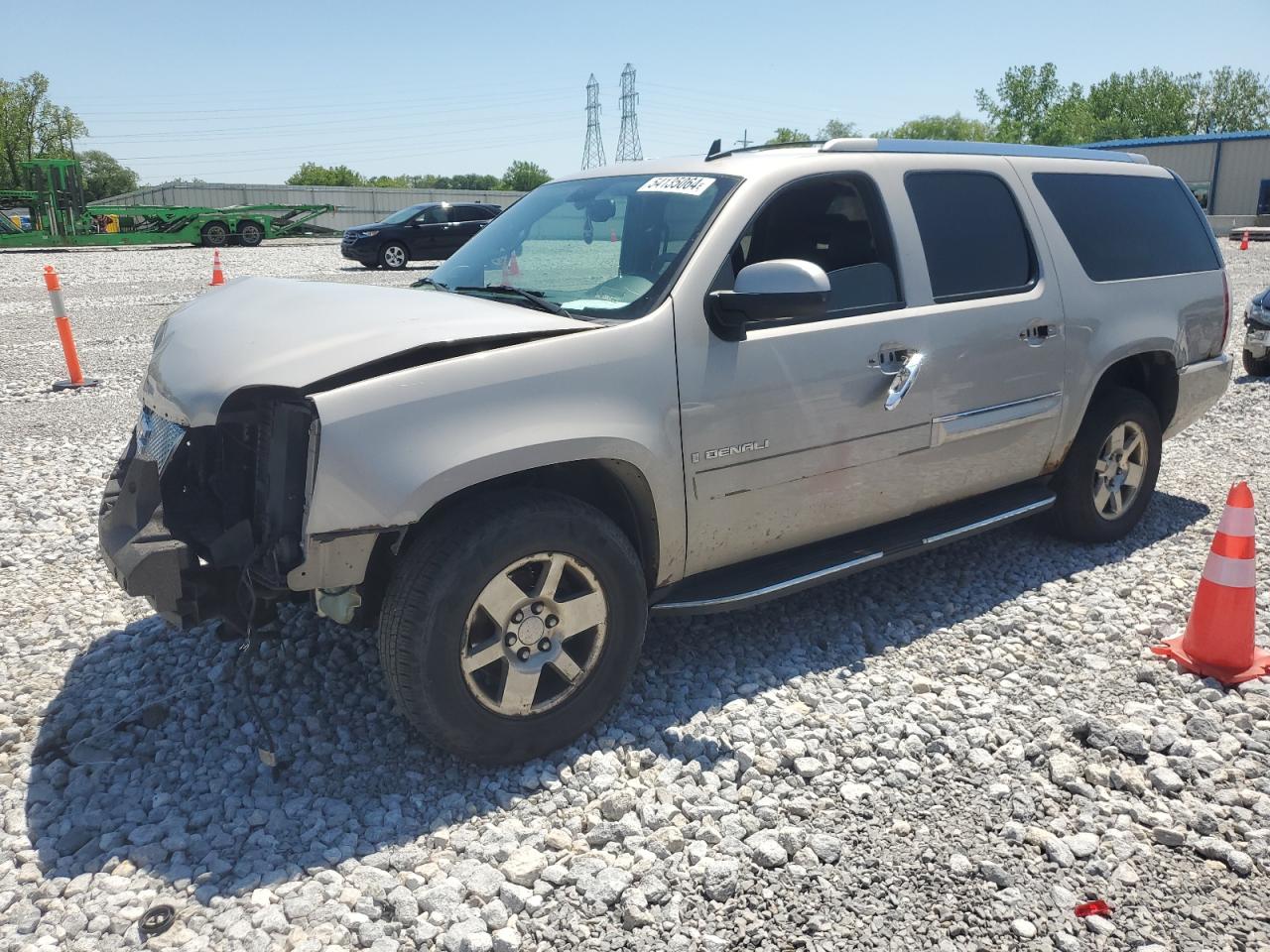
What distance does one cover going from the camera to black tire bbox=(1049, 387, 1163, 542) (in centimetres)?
489

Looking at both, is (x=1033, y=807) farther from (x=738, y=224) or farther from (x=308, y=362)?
(x=308, y=362)

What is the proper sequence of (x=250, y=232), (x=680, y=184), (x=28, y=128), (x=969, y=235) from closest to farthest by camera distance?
(x=680, y=184)
(x=969, y=235)
(x=250, y=232)
(x=28, y=128)

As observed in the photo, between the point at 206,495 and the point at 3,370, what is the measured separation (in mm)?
8866

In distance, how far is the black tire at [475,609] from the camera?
2.91m

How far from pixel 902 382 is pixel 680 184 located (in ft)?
3.82

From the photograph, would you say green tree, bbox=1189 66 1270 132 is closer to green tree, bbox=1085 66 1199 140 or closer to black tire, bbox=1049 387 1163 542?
green tree, bbox=1085 66 1199 140

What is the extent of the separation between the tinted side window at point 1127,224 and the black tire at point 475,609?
298 cm

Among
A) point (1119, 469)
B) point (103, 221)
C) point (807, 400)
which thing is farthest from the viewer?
point (103, 221)

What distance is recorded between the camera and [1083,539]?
16.8ft

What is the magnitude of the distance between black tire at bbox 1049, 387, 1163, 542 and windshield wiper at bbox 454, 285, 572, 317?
9.39ft

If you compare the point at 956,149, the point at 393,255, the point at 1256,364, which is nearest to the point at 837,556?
the point at 956,149

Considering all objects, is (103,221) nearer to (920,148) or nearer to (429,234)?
(429,234)

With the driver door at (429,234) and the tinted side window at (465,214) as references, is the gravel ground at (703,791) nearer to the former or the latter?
the driver door at (429,234)

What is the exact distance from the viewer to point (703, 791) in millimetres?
3098
